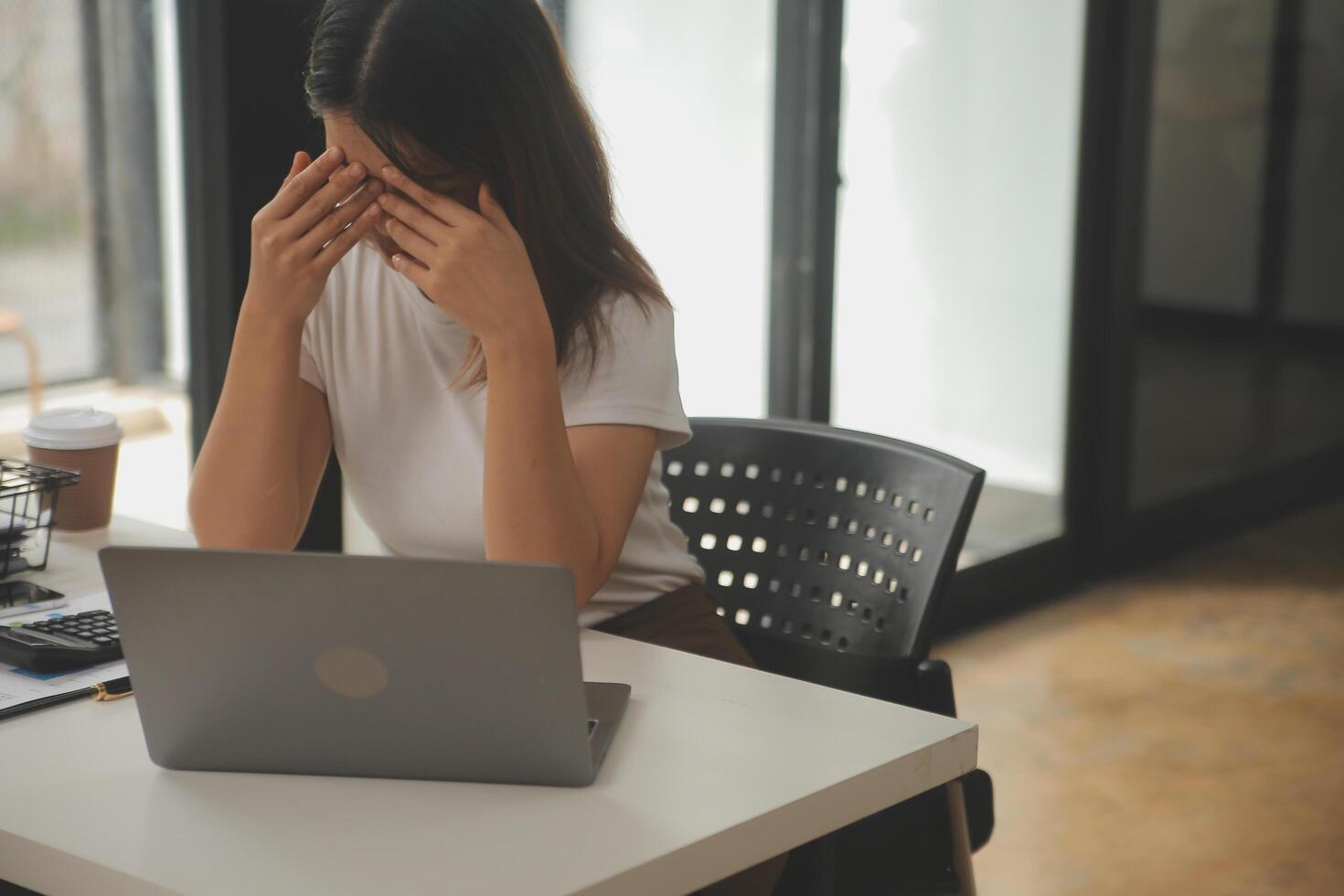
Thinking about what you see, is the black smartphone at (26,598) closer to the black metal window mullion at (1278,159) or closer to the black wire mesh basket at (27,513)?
the black wire mesh basket at (27,513)

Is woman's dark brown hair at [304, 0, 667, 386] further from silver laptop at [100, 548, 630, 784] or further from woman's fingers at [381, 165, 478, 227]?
silver laptop at [100, 548, 630, 784]

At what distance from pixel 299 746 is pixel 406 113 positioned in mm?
590

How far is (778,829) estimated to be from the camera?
3.13ft

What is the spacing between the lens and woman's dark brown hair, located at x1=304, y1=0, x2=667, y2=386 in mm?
1323

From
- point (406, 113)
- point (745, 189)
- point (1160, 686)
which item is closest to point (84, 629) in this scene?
point (406, 113)

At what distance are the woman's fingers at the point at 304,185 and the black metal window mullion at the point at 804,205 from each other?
1.52m

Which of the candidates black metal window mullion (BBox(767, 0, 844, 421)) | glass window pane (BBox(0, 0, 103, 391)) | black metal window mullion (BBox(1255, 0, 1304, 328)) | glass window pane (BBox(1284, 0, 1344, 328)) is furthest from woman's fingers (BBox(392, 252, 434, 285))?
glass window pane (BBox(1284, 0, 1344, 328))

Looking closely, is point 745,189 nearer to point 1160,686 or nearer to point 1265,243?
Result: point 1160,686

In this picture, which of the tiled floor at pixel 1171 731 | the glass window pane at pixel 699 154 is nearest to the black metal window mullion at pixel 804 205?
the glass window pane at pixel 699 154

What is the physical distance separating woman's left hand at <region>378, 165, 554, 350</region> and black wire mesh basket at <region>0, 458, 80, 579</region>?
42 cm

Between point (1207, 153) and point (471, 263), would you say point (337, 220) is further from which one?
point (1207, 153)

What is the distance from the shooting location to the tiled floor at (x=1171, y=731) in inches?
89.1

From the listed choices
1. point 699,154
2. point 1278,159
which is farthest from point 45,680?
point 1278,159

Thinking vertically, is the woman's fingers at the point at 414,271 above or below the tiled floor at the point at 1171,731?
above
